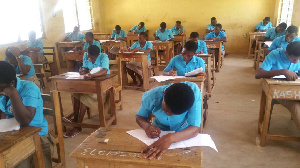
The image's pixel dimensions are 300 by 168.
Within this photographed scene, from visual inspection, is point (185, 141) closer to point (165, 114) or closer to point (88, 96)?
point (165, 114)

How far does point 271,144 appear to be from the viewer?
114 inches

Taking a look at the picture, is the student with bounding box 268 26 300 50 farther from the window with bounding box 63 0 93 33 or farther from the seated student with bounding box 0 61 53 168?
the window with bounding box 63 0 93 33

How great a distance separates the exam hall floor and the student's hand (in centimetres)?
135

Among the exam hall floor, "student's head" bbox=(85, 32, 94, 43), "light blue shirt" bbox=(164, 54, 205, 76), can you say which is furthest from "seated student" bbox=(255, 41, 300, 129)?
"student's head" bbox=(85, 32, 94, 43)

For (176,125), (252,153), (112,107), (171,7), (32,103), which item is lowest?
(252,153)

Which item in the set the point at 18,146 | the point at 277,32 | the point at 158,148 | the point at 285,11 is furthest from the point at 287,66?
the point at 285,11

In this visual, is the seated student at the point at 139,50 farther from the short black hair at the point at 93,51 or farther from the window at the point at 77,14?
the window at the point at 77,14

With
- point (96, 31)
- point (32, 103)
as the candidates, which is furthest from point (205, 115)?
point (96, 31)

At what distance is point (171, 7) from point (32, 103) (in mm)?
9273

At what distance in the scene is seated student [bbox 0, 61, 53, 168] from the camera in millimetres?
1660

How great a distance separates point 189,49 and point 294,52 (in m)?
1.24

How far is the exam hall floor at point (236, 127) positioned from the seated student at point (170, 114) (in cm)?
110

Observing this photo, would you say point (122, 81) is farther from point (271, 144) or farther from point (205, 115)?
point (271, 144)

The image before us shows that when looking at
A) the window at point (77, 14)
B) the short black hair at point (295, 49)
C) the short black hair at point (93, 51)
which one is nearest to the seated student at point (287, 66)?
the short black hair at point (295, 49)
